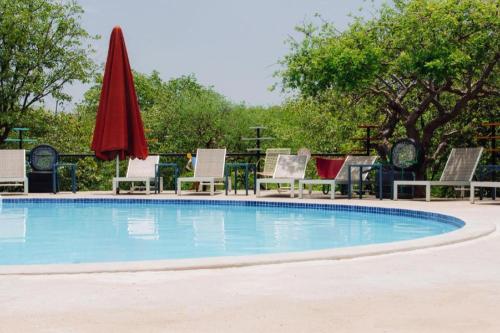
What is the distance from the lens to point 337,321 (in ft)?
10.8

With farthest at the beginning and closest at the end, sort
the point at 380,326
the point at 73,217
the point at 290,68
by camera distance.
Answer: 1. the point at 290,68
2. the point at 73,217
3. the point at 380,326

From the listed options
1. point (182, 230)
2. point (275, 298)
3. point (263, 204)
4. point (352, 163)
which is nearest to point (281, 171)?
point (352, 163)

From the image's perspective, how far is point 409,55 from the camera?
12.0m

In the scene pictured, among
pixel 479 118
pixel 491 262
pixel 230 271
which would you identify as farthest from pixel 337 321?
pixel 479 118

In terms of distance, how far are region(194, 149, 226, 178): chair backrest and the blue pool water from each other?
1.45 m

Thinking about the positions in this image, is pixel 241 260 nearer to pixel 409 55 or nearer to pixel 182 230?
pixel 182 230

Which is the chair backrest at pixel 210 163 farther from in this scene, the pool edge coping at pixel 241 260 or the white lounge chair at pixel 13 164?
the pool edge coping at pixel 241 260

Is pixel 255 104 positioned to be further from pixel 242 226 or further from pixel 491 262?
pixel 491 262

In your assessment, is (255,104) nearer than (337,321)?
No

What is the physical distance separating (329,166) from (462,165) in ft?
7.54

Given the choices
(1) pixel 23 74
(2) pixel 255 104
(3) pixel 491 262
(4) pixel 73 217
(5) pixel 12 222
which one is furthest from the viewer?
(2) pixel 255 104

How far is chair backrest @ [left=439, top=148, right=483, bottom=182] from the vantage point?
11.9 metres

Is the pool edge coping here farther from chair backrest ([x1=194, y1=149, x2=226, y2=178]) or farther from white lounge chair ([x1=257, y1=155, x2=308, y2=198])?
chair backrest ([x1=194, y1=149, x2=226, y2=178])

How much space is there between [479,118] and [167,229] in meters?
7.28
